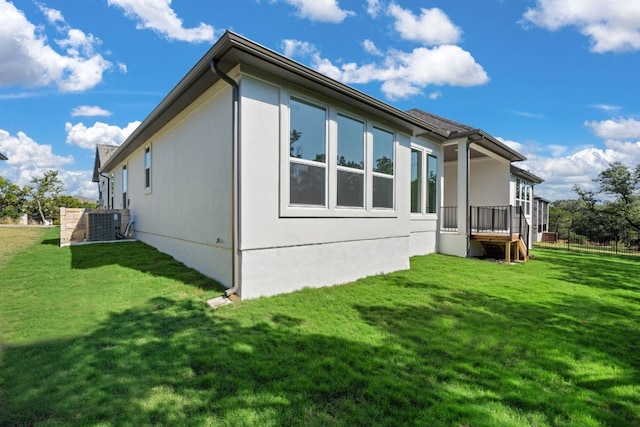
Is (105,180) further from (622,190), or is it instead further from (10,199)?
(622,190)

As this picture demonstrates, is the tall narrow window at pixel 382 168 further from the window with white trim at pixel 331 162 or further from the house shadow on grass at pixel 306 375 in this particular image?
the house shadow on grass at pixel 306 375

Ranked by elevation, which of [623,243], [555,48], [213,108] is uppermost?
[555,48]

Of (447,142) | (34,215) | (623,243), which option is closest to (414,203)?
(447,142)

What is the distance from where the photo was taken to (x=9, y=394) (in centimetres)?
236

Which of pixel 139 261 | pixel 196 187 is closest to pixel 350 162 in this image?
pixel 196 187

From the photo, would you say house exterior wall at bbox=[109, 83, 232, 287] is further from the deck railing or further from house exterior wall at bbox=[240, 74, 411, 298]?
the deck railing

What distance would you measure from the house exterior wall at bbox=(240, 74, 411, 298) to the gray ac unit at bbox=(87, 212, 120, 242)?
883cm

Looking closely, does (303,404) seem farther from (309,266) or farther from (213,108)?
(213,108)

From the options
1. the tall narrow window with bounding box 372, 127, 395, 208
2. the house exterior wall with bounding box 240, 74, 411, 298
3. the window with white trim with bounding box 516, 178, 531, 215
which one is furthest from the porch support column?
the window with white trim with bounding box 516, 178, 531, 215

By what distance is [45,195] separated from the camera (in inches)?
1029

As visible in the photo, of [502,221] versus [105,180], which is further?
[105,180]

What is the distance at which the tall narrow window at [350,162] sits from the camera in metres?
6.32

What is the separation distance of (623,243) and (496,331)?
1097 inches

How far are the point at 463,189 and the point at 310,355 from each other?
353 inches
